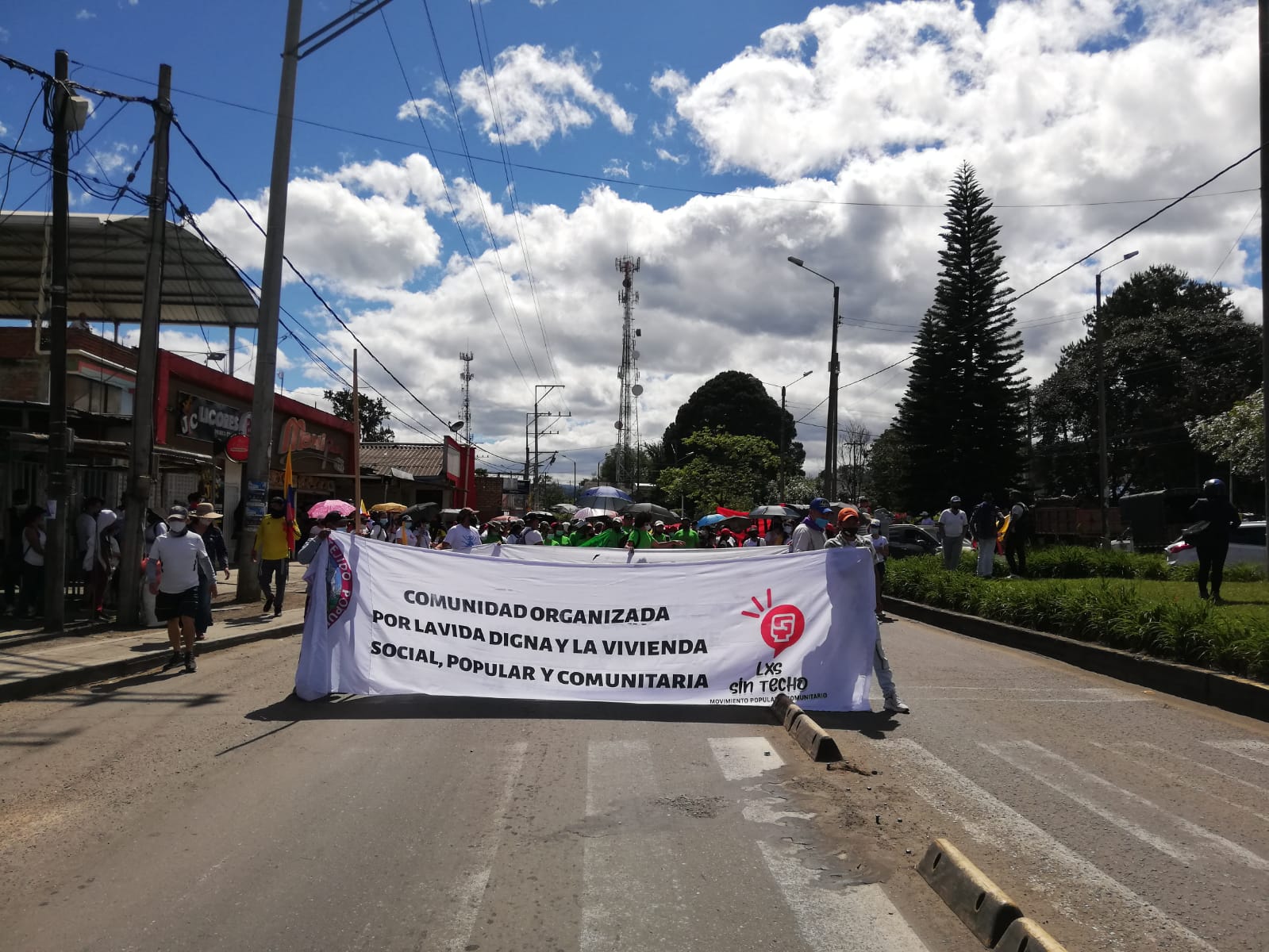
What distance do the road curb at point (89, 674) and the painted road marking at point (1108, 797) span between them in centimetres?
667

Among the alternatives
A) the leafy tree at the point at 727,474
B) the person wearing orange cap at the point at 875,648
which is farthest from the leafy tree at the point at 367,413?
the person wearing orange cap at the point at 875,648

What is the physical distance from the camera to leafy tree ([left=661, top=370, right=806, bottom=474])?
3666 inches

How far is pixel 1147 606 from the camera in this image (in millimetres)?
11766

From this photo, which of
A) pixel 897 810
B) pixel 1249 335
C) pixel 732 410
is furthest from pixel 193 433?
pixel 732 410

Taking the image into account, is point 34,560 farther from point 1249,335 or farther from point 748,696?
point 1249,335

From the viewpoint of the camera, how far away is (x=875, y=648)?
8852 millimetres

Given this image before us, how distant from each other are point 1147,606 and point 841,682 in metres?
5.06

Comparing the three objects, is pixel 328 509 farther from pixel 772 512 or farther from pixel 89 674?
pixel 772 512

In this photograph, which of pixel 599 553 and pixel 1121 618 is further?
pixel 599 553

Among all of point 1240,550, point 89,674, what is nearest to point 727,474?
point 1240,550

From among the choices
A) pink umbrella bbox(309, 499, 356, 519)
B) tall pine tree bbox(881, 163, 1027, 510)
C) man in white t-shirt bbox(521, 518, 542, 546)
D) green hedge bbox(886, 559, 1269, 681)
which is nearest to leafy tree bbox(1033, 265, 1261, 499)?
tall pine tree bbox(881, 163, 1027, 510)

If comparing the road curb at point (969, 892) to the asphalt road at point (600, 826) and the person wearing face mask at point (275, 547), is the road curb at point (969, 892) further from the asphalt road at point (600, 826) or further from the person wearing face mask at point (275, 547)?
the person wearing face mask at point (275, 547)

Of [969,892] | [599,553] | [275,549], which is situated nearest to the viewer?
[969,892]

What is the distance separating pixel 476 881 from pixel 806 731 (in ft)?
11.4
